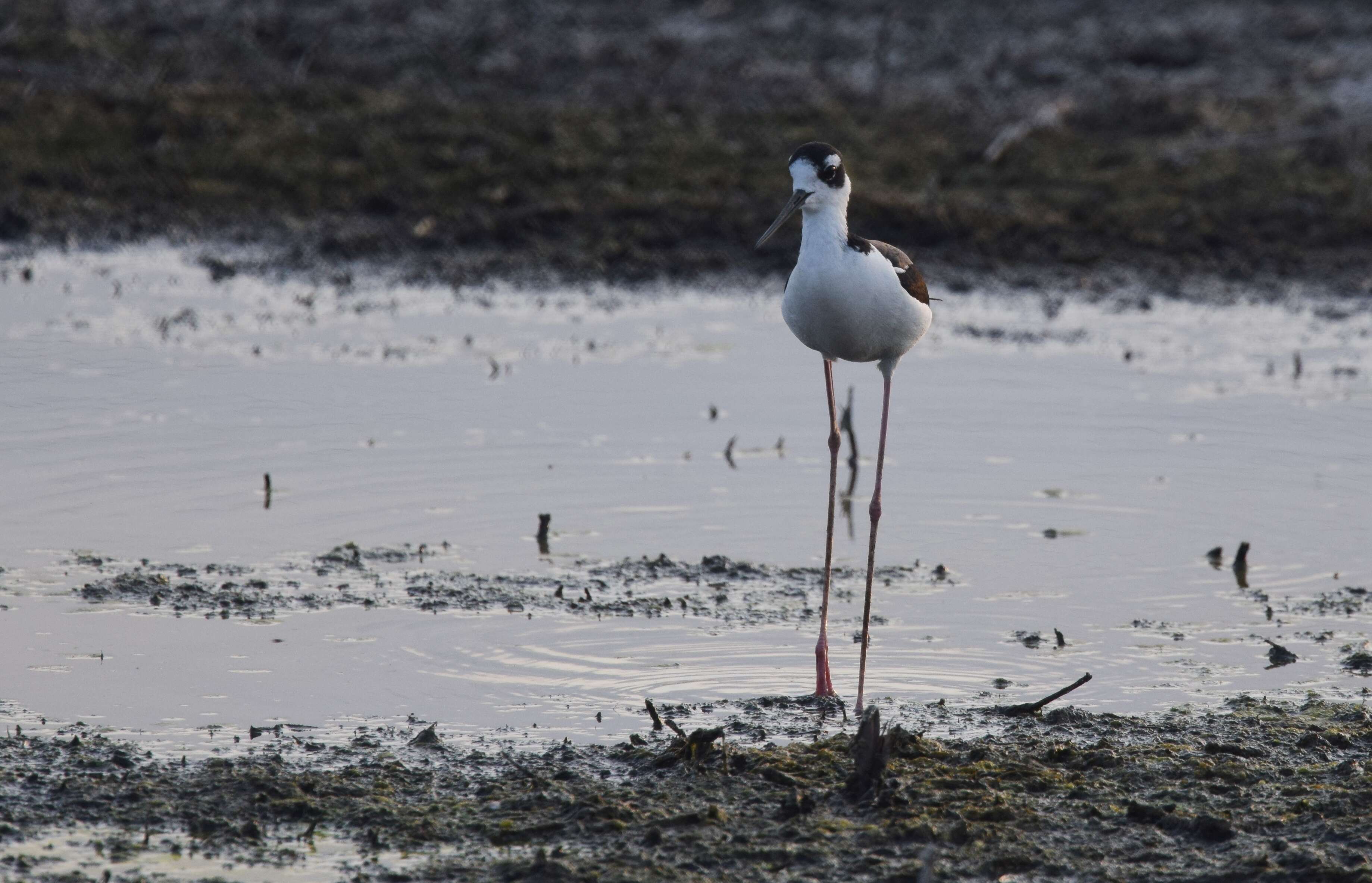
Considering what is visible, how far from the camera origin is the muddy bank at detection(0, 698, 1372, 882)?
4812 mm

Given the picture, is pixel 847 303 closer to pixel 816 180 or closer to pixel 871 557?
pixel 816 180

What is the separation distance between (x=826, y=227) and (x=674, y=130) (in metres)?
12.5

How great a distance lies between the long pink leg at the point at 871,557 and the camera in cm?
637

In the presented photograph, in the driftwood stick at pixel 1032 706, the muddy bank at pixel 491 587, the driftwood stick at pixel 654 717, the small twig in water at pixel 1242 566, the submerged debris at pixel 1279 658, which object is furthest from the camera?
the small twig in water at pixel 1242 566

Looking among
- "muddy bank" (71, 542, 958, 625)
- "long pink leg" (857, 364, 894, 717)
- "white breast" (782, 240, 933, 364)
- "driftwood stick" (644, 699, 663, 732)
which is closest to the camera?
"driftwood stick" (644, 699, 663, 732)

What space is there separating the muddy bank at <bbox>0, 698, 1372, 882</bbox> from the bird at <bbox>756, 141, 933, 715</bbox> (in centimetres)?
98

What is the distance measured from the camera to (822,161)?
6.29 metres

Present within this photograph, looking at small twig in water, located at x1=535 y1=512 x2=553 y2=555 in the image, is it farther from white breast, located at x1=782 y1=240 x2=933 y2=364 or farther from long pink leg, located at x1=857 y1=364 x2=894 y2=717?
white breast, located at x1=782 y1=240 x2=933 y2=364

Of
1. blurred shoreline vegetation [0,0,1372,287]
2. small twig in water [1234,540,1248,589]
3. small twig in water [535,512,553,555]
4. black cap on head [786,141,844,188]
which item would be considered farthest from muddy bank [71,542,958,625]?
blurred shoreline vegetation [0,0,1372,287]

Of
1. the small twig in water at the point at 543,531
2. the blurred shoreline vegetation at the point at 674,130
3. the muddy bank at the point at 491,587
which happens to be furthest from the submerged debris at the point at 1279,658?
the blurred shoreline vegetation at the point at 674,130

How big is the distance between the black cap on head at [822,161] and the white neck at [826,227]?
0.08 metres

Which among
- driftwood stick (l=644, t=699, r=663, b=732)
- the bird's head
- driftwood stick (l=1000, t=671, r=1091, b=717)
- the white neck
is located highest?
the bird's head

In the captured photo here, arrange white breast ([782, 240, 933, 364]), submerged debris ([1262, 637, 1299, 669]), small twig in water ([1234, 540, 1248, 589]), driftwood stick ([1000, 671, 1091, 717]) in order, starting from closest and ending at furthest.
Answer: driftwood stick ([1000, 671, 1091, 717]), white breast ([782, 240, 933, 364]), submerged debris ([1262, 637, 1299, 669]), small twig in water ([1234, 540, 1248, 589])

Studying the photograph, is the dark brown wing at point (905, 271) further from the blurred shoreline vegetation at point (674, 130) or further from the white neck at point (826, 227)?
the blurred shoreline vegetation at point (674, 130)
